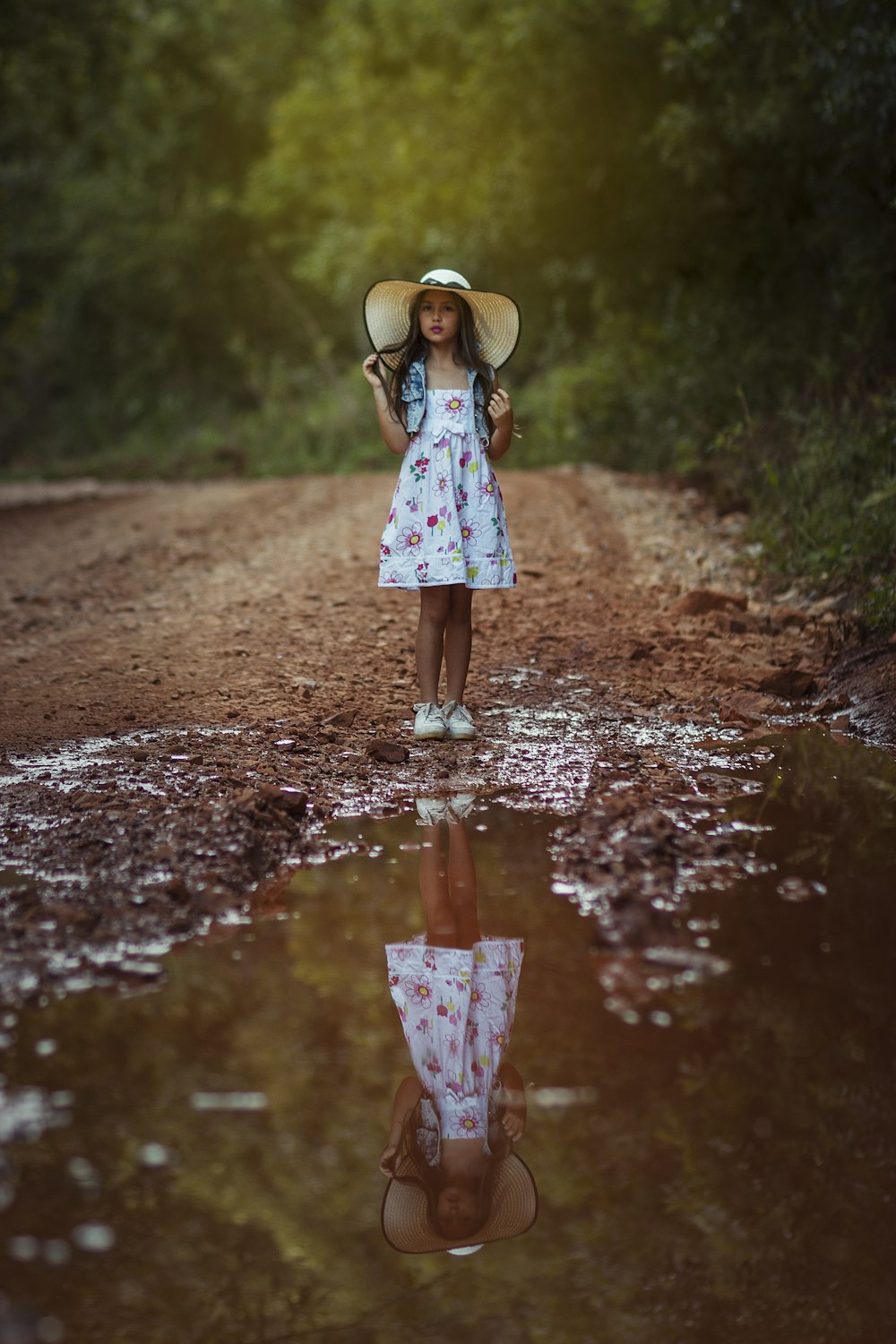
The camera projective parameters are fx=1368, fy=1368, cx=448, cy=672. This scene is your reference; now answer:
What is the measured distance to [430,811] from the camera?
163 inches

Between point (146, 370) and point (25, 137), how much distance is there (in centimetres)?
736

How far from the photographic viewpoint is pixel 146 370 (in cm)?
2722

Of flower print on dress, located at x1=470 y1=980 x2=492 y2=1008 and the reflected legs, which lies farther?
the reflected legs

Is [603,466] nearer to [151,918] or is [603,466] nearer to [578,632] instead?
[578,632]

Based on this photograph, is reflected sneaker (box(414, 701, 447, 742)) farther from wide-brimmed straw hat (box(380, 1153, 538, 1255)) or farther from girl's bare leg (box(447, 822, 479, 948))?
wide-brimmed straw hat (box(380, 1153, 538, 1255))

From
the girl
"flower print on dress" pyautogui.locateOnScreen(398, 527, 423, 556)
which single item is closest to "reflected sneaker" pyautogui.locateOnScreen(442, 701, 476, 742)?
the girl

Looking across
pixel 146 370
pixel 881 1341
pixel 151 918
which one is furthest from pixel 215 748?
pixel 146 370

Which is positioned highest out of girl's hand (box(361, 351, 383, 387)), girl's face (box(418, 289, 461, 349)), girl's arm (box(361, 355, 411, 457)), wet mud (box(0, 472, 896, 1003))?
girl's face (box(418, 289, 461, 349))

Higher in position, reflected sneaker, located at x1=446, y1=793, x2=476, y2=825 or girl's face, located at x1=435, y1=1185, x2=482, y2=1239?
girl's face, located at x1=435, y1=1185, x2=482, y2=1239

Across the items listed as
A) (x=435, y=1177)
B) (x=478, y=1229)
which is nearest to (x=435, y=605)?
(x=435, y=1177)

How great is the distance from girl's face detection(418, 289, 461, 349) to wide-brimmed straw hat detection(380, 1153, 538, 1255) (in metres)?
3.10

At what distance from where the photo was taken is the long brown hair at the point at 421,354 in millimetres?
4758

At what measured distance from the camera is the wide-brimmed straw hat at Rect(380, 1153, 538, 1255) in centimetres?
216

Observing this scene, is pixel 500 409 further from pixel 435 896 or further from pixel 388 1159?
pixel 388 1159
